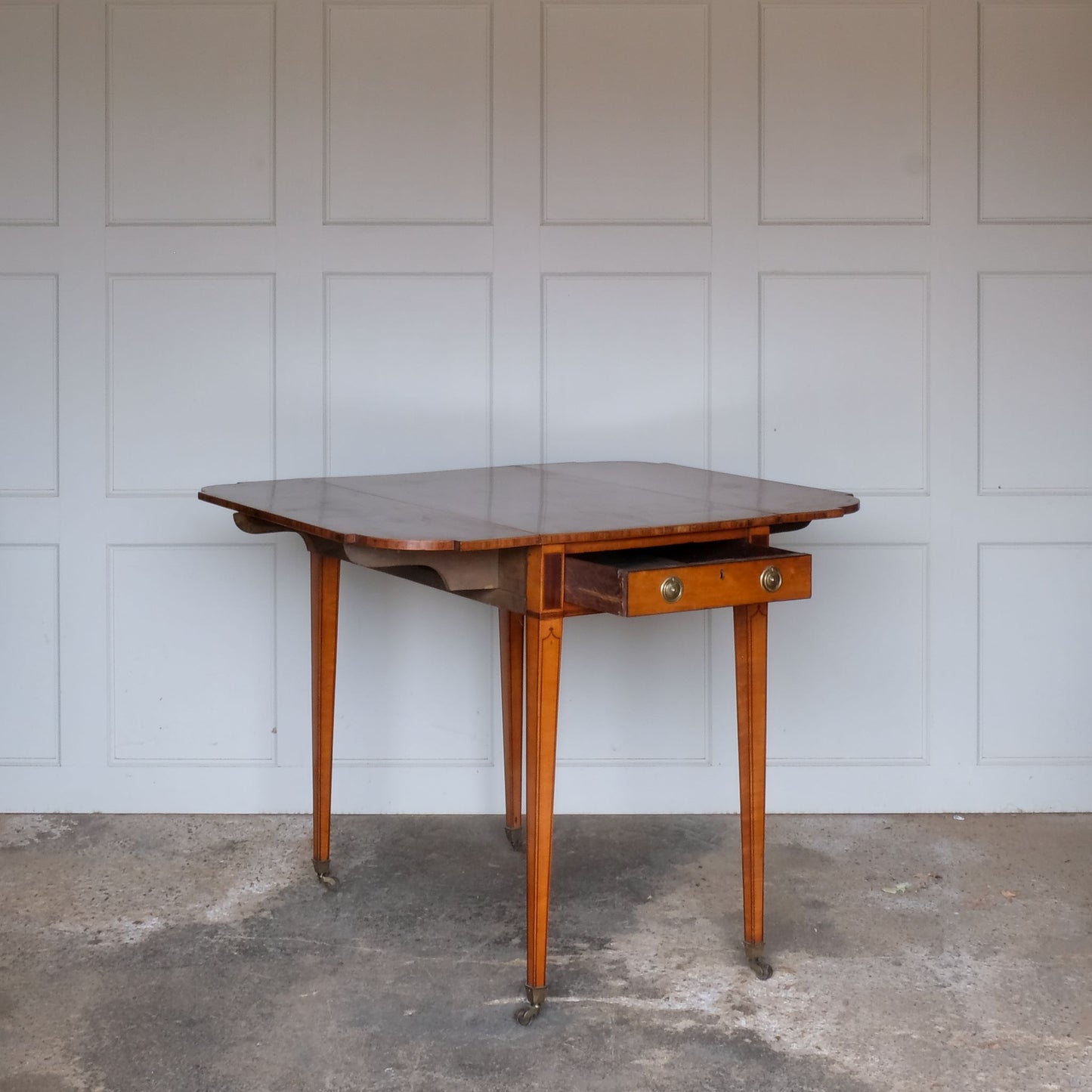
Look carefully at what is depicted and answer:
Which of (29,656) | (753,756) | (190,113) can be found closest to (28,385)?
(29,656)

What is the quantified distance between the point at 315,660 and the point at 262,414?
0.79 m

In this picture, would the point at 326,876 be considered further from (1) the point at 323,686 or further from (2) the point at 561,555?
(2) the point at 561,555

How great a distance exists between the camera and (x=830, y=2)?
345cm

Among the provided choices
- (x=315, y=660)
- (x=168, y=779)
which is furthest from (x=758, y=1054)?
(x=168, y=779)

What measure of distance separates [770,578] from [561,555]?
407 millimetres

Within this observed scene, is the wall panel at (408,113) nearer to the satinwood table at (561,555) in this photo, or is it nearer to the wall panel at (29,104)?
the wall panel at (29,104)

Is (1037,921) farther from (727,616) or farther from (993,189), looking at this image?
(993,189)

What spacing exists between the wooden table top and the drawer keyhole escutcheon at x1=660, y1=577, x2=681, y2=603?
0.08 m

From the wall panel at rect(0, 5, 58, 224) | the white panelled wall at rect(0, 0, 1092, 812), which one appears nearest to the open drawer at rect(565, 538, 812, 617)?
the white panelled wall at rect(0, 0, 1092, 812)

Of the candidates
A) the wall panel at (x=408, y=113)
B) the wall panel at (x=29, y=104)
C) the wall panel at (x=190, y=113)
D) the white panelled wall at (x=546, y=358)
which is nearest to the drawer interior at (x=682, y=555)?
the white panelled wall at (x=546, y=358)

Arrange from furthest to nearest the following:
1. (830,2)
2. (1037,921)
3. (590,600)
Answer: (830,2) → (1037,921) → (590,600)

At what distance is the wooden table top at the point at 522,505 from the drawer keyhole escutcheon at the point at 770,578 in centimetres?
9

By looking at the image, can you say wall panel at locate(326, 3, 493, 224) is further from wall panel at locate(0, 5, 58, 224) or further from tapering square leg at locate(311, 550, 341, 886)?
tapering square leg at locate(311, 550, 341, 886)

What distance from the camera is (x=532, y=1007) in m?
2.48
